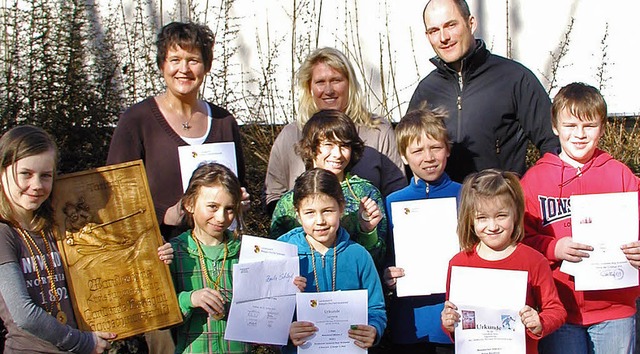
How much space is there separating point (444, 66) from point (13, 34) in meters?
4.10

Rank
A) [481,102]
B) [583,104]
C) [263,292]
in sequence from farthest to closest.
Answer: [481,102], [583,104], [263,292]

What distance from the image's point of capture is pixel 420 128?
4492 millimetres

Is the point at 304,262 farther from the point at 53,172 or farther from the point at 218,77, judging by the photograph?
the point at 218,77

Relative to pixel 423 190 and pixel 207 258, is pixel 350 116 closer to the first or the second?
pixel 423 190

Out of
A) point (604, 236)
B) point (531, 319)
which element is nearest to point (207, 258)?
point (531, 319)

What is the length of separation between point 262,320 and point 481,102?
192 cm

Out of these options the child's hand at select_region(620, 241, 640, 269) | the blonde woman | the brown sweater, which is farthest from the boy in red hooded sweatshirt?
the brown sweater

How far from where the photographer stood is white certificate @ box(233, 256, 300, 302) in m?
3.89

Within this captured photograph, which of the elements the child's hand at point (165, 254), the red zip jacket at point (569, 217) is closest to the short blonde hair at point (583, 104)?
the red zip jacket at point (569, 217)

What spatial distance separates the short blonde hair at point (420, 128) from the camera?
14.7ft

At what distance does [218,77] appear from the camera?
7730mm

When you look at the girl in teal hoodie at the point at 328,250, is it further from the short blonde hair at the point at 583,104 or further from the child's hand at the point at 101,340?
the short blonde hair at the point at 583,104

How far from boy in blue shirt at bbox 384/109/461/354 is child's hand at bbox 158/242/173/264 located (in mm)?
1152

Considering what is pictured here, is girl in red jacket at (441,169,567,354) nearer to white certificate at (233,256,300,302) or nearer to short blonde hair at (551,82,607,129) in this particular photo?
short blonde hair at (551,82,607,129)
